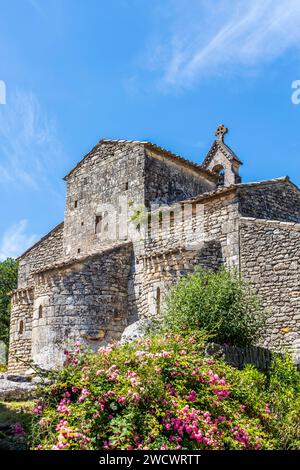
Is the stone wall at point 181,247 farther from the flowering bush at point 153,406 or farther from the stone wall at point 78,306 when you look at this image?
the flowering bush at point 153,406

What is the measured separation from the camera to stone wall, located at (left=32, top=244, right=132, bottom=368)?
1694 centimetres

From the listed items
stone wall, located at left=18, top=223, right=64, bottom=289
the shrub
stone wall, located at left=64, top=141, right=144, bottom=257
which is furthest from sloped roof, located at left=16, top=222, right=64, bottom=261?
the shrub

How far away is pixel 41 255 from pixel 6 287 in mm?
10186

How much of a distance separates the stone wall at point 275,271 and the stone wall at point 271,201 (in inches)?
38.9

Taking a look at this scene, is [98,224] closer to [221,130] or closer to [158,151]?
[158,151]

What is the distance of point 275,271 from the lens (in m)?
15.2

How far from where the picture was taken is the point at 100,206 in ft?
68.3

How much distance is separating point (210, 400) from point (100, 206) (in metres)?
13.2

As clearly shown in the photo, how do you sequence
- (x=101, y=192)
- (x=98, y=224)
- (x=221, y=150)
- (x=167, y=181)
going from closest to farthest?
1. (x=167, y=181)
2. (x=98, y=224)
3. (x=101, y=192)
4. (x=221, y=150)

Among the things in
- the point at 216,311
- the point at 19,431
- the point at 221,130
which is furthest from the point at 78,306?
the point at 221,130

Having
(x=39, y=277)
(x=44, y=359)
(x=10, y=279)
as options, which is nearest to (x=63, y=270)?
(x=39, y=277)

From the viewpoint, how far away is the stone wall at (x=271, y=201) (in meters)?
16.8

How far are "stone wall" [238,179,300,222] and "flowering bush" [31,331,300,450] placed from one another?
8181mm

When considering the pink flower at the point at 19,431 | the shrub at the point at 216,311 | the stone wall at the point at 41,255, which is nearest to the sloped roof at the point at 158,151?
the stone wall at the point at 41,255
